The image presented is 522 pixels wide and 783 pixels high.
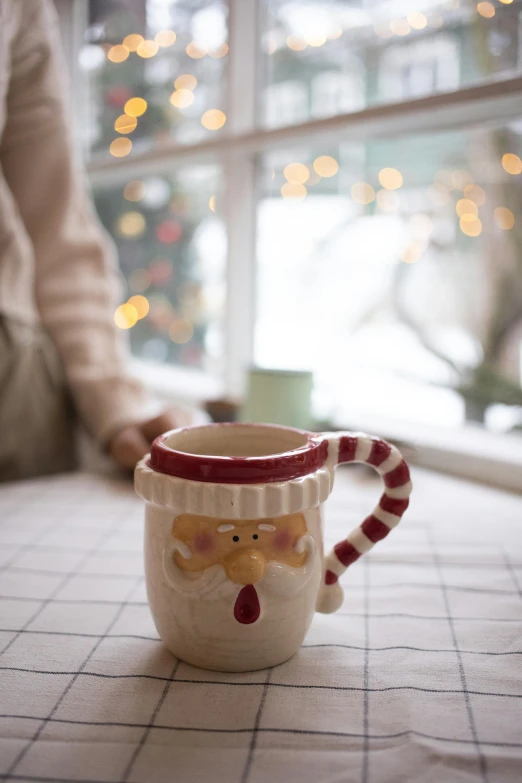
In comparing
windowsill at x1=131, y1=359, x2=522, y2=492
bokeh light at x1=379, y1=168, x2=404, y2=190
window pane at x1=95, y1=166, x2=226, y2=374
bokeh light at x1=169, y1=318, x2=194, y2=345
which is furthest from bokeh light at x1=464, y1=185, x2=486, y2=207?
bokeh light at x1=169, y1=318, x2=194, y2=345

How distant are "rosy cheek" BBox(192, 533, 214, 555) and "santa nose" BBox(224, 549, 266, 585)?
15mm

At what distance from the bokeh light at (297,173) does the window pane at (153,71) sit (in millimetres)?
224

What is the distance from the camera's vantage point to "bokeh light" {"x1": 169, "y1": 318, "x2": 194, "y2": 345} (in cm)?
179

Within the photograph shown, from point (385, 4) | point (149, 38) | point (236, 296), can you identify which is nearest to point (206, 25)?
point (149, 38)

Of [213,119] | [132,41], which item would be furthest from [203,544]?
[132,41]

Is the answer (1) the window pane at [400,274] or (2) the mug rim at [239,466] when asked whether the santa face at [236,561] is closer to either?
(2) the mug rim at [239,466]

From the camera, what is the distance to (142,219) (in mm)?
1885

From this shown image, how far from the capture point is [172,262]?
6.02 ft

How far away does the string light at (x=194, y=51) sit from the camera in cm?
158

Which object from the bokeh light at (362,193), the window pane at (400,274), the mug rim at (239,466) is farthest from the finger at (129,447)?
the bokeh light at (362,193)

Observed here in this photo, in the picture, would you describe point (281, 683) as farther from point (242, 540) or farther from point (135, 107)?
point (135, 107)

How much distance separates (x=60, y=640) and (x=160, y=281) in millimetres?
1408

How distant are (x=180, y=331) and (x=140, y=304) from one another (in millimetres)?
185

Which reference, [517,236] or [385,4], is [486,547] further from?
[385,4]
